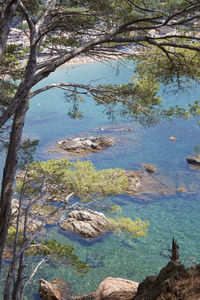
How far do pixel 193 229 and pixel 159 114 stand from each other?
790cm

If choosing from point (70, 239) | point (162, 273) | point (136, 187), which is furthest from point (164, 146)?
point (162, 273)

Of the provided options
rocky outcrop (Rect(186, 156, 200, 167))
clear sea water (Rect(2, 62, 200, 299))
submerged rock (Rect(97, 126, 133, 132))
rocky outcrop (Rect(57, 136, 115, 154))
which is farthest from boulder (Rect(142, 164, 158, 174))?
submerged rock (Rect(97, 126, 133, 132))

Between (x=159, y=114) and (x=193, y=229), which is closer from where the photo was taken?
(x=159, y=114)

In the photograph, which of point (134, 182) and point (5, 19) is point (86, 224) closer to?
point (134, 182)

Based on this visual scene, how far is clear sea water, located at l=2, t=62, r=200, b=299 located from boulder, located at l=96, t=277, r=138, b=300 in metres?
1.31

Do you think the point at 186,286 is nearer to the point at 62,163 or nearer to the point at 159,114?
the point at 159,114

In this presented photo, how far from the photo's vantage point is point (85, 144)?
21125 millimetres

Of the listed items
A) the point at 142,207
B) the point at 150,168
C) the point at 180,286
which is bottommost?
the point at 142,207

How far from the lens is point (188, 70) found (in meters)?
5.56

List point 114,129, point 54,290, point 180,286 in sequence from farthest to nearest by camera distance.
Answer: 1. point 114,129
2. point 54,290
3. point 180,286

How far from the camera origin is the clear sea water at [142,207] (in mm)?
10352

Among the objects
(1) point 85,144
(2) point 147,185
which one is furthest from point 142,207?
(1) point 85,144

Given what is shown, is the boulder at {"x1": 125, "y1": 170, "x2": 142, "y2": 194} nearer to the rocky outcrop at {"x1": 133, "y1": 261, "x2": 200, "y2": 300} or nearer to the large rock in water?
the large rock in water

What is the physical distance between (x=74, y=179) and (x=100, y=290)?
319 centimetres
